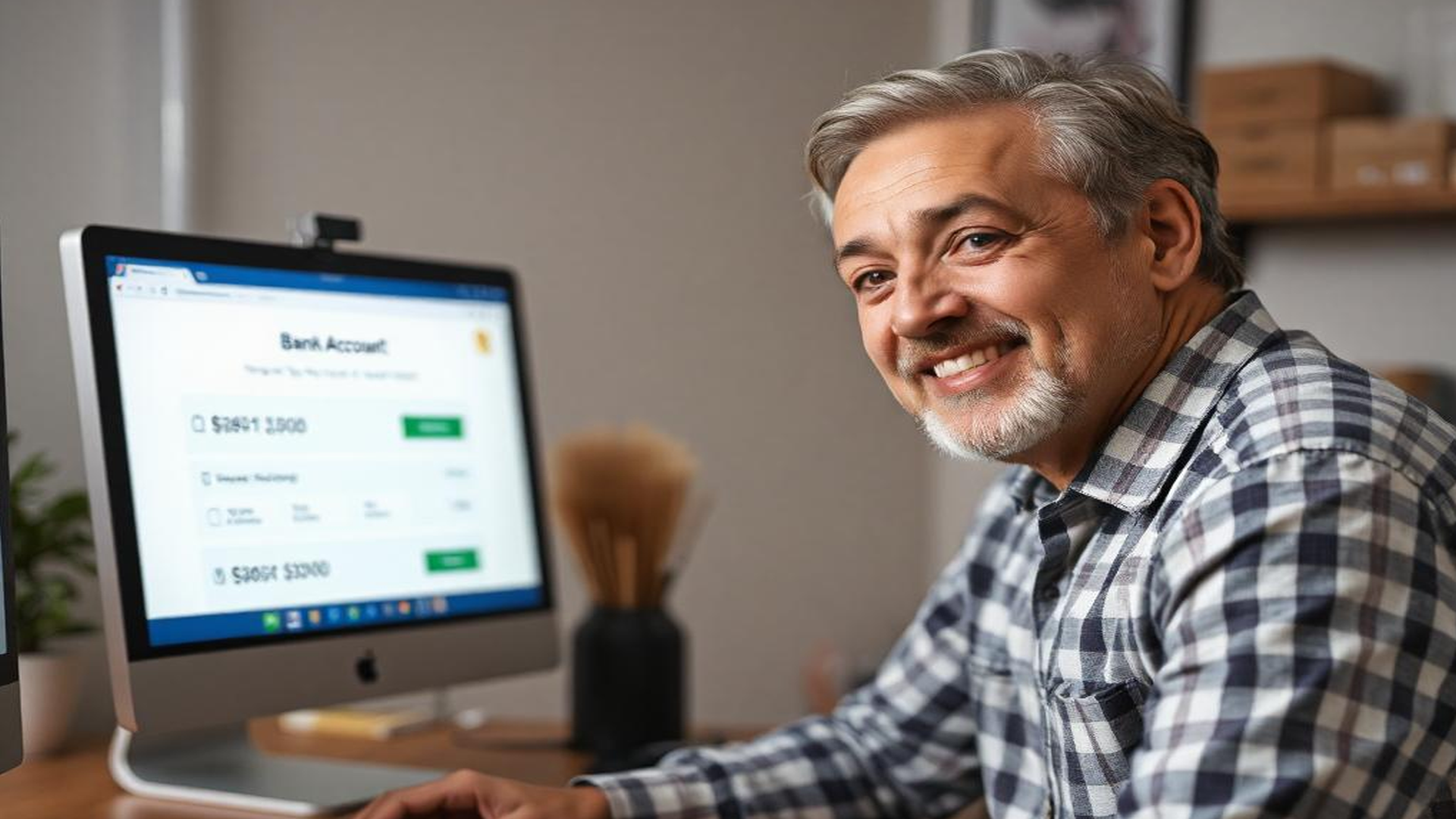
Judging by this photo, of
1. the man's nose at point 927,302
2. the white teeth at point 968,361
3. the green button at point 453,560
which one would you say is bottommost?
the green button at point 453,560

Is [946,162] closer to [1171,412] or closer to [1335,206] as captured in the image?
[1171,412]

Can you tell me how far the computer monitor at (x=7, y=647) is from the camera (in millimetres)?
1116

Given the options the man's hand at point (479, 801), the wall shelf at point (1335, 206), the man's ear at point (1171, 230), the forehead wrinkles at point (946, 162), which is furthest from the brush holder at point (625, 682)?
the wall shelf at point (1335, 206)

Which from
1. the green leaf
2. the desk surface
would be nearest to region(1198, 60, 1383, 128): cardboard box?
the desk surface

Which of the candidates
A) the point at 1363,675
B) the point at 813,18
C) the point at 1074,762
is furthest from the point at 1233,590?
the point at 813,18

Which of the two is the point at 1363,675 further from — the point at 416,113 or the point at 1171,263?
the point at 416,113

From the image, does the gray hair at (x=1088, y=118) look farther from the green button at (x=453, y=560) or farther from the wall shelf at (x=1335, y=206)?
the wall shelf at (x=1335, y=206)

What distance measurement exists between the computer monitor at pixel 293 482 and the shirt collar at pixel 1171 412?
65 cm

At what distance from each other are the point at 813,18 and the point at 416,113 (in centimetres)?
97

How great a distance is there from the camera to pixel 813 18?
9.62 feet

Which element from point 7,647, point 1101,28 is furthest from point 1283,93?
point 7,647

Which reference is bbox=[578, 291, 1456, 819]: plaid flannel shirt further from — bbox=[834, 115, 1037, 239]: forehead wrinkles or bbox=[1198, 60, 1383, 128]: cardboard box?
bbox=[1198, 60, 1383, 128]: cardboard box

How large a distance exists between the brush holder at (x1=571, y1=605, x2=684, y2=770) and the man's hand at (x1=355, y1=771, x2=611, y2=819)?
0.38 m

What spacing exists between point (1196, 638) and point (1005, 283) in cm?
38
